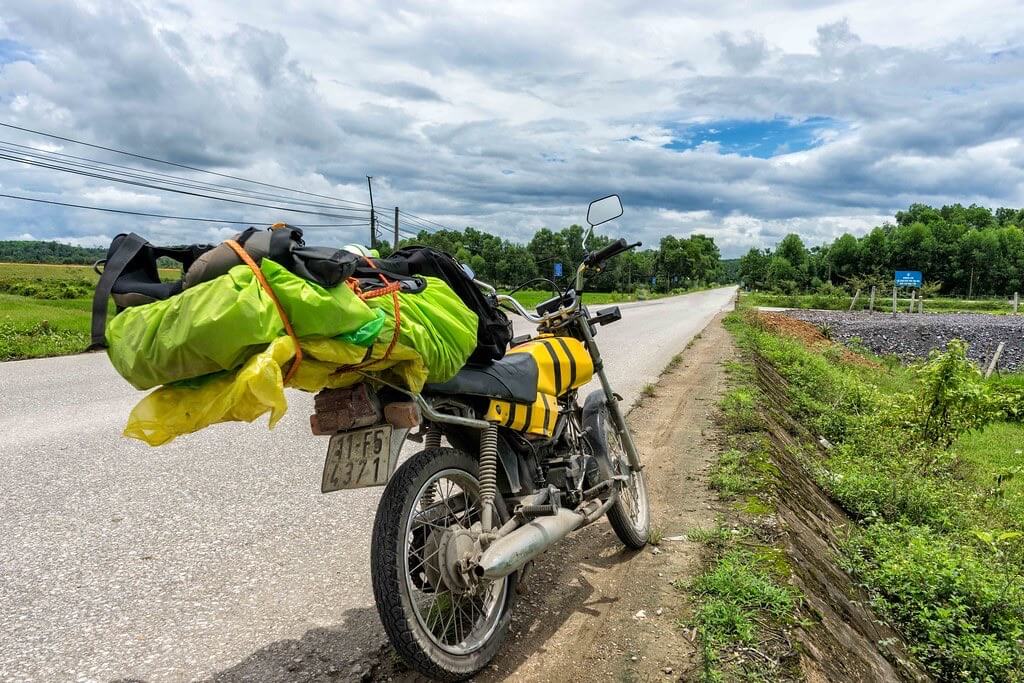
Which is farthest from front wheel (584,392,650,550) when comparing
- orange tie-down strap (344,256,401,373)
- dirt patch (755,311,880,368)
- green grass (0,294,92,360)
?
dirt patch (755,311,880,368)

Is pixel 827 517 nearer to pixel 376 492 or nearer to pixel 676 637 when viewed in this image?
pixel 676 637

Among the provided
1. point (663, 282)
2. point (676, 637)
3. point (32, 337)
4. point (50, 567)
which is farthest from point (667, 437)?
point (663, 282)

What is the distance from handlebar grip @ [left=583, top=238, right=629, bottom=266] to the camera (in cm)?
366

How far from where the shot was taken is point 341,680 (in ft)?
8.66

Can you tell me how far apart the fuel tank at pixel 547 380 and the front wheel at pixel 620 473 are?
0.35 metres

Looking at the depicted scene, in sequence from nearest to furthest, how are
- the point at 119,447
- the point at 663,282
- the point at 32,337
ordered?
1. the point at 119,447
2. the point at 32,337
3. the point at 663,282

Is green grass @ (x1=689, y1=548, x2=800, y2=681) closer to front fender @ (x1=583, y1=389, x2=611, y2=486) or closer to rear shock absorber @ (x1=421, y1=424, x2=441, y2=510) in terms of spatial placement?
front fender @ (x1=583, y1=389, x2=611, y2=486)

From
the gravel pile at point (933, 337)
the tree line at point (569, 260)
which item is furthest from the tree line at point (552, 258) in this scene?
the gravel pile at point (933, 337)

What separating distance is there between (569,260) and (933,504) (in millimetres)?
4396

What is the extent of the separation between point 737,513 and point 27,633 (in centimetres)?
381

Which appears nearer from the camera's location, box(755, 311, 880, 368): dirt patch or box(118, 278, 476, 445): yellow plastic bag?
box(118, 278, 476, 445): yellow plastic bag

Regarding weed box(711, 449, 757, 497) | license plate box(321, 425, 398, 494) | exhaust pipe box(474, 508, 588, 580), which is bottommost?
weed box(711, 449, 757, 497)

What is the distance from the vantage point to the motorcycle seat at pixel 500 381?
9.12 ft

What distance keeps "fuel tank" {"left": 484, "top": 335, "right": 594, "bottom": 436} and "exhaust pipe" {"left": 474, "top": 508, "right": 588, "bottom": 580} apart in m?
0.42
